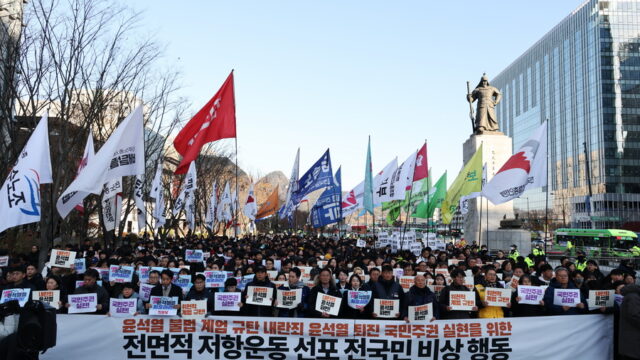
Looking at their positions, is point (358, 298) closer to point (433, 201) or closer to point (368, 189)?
point (368, 189)

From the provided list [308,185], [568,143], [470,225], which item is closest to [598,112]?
[568,143]

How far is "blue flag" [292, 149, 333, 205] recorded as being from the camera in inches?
790

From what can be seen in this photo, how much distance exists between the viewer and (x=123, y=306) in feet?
25.6

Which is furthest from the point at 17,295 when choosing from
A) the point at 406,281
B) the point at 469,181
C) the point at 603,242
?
the point at 603,242

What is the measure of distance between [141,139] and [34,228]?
24.0 m

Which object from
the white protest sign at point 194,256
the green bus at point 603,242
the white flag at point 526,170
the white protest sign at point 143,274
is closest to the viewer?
the white protest sign at point 143,274

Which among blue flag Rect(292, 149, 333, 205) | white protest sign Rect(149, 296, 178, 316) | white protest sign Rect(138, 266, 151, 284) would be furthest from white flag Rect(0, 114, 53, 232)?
blue flag Rect(292, 149, 333, 205)

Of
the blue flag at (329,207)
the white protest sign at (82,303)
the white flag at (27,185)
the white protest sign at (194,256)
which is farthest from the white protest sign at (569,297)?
the blue flag at (329,207)

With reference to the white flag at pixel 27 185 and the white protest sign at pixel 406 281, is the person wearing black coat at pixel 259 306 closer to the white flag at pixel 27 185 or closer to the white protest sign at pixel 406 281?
the white protest sign at pixel 406 281

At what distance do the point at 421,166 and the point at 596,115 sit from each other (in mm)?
83026

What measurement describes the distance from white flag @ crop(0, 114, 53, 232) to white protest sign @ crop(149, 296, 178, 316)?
256 centimetres

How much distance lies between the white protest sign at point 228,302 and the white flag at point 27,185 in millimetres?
3331

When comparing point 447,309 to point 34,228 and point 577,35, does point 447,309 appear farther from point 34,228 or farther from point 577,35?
point 577,35

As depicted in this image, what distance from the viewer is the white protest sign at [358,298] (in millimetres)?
8164
